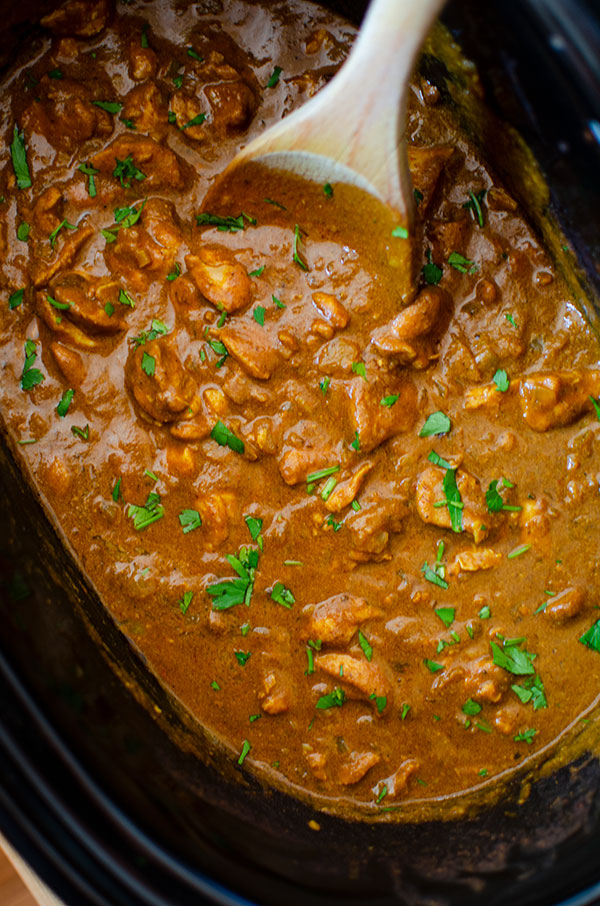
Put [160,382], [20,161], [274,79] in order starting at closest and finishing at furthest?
[160,382] → [20,161] → [274,79]

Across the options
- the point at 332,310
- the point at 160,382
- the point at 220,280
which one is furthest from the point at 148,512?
the point at 332,310

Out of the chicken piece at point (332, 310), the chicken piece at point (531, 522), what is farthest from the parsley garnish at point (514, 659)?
the chicken piece at point (332, 310)

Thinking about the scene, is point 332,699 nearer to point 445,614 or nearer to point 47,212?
point 445,614

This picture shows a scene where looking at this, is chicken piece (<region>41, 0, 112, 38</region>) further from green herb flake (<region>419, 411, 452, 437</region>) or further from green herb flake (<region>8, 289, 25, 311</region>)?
green herb flake (<region>419, 411, 452, 437</region>)

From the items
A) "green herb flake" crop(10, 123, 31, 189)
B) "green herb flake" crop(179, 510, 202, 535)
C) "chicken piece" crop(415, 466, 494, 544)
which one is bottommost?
"green herb flake" crop(179, 510, 202, 535)

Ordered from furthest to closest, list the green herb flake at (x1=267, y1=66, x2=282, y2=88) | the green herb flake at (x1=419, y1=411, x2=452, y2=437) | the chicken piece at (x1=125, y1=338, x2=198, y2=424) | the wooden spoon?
the green herb flake at (x1=267, y1=66, x2=282, y2=88)
the green herb flake at (x1=419, y1=411, x2=452, y2=437)
the chicken piece at (x1=125, y1=338, x2=198, y2=424)
the wooden spoon

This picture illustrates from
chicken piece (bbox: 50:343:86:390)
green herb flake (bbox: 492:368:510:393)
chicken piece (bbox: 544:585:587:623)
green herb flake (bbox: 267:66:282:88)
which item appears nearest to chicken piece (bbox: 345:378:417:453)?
green herb flake (bbox: 492:368:510:393)
